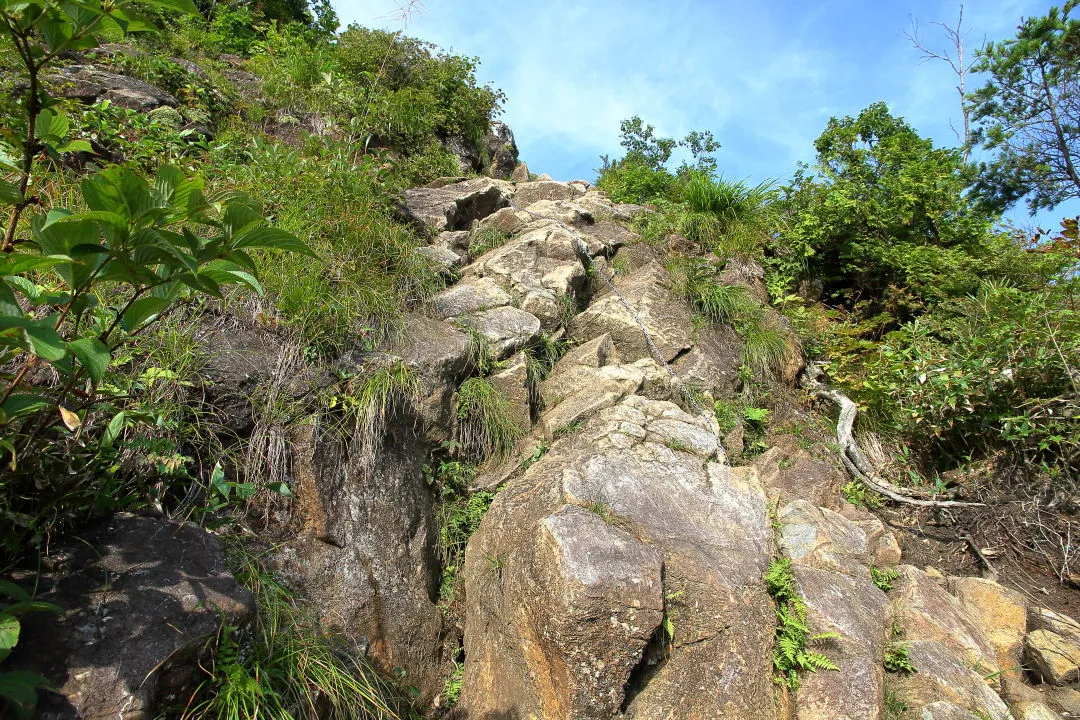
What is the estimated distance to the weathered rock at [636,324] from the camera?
217 inches

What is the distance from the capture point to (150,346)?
3.08 meters

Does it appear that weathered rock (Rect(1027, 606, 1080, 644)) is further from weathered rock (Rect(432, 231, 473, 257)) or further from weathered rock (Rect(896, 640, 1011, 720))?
weathered rock (Rect(432, 231, 473, 257))

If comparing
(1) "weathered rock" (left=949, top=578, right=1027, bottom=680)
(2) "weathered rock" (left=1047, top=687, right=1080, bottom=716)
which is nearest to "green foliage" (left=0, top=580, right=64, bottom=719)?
(1) "weathered rock" (left=949, top=578, right=1027, bottom=680)

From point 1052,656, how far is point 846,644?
4.87 feet

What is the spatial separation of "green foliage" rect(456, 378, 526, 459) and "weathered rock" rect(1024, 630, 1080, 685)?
11.6 ft

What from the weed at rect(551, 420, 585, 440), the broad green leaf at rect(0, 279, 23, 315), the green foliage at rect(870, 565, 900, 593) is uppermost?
→ the broad green leaf at rect(0, 279, 23, 315)

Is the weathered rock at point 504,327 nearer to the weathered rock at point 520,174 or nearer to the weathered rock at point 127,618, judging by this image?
the weathered rock at point 127,618

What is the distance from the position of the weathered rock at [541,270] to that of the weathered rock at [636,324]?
244 millimetres

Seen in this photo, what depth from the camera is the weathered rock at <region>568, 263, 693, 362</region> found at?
18.1 feet

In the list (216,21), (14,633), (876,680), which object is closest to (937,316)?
(876,680)

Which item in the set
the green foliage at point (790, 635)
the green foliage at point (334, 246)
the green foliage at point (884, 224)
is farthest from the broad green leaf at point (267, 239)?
the green foliage at point (884, 224)

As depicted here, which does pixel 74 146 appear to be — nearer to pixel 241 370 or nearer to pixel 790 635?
pixel 241 370

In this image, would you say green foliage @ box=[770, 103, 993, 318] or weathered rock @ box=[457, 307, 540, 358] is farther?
green foliage @ box=[770, 103, 993, 318]

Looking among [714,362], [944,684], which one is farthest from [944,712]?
[714,362]
